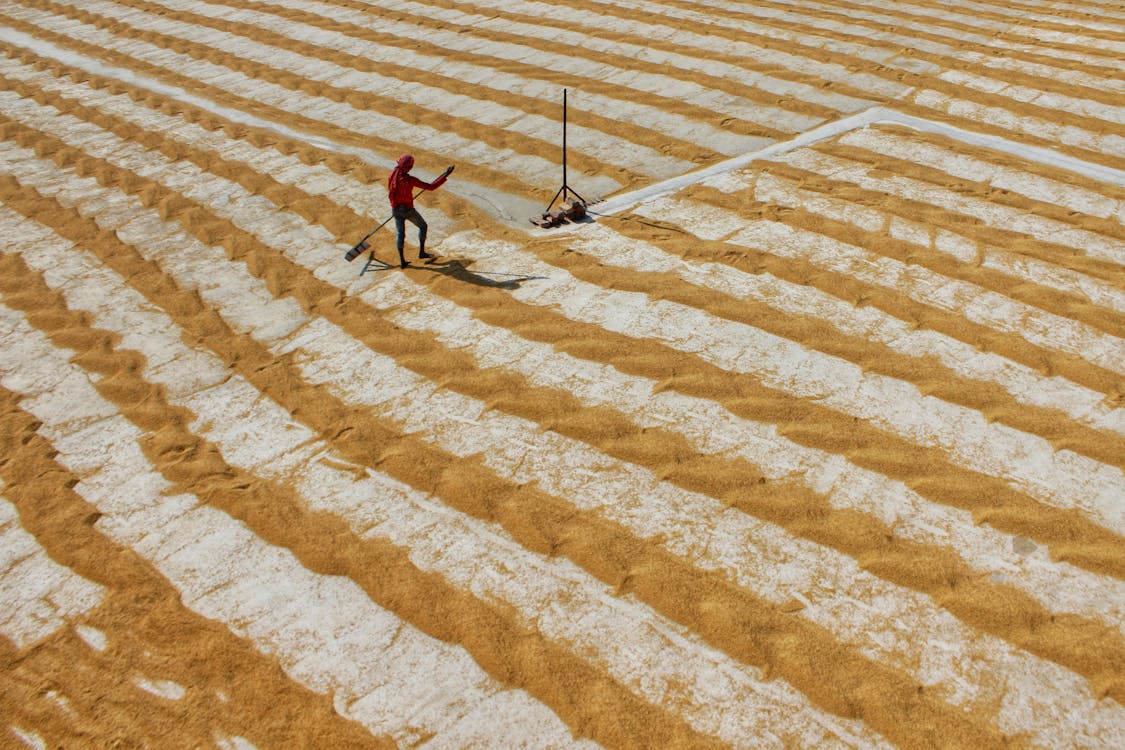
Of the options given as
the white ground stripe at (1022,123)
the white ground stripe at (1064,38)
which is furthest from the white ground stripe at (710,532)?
the white ground stripe at (1064,38)

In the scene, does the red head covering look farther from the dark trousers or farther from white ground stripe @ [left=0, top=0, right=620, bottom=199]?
white ground stripe @ [left=0, top=0, right=620, bottom=199]

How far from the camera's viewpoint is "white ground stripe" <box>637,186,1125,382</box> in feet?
18.8

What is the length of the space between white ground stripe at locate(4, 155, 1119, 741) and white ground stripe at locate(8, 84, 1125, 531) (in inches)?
47.2

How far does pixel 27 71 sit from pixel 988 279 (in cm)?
1331

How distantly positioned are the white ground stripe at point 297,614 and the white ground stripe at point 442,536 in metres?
0.36

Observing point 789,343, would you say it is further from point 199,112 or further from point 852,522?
point 199,112

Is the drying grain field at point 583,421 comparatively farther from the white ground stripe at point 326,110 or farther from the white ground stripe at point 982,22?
the white ground stripe at point 982,22

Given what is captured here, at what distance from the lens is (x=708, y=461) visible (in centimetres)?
492

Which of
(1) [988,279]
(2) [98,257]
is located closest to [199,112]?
(2) [98,257]

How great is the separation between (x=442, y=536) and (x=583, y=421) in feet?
4.07

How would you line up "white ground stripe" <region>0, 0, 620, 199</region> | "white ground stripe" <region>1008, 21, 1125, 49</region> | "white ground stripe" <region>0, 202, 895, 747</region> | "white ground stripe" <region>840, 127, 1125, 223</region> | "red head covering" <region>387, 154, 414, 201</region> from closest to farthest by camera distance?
"white ground stripe" <region>0, 202, 895, 747</region>
"red head covering" <region>387, 154, 414, 201</region>
"white ground stripe" <region>840, 127, 1125, 223</region>
"white ground stripe" <region>0, 0, 620, 199</region>
"white ground stripe" <region>1008, 21, 1125, 49</region>

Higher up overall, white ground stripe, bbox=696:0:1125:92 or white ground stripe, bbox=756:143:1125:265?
white ground stripe, bbox=696:0:1125:92

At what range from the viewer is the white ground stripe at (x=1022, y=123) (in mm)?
8438

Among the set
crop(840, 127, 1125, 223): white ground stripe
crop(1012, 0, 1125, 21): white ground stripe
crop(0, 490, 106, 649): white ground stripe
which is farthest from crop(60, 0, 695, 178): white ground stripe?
crop(1012, 0, 1125, 21): white ground stripe
